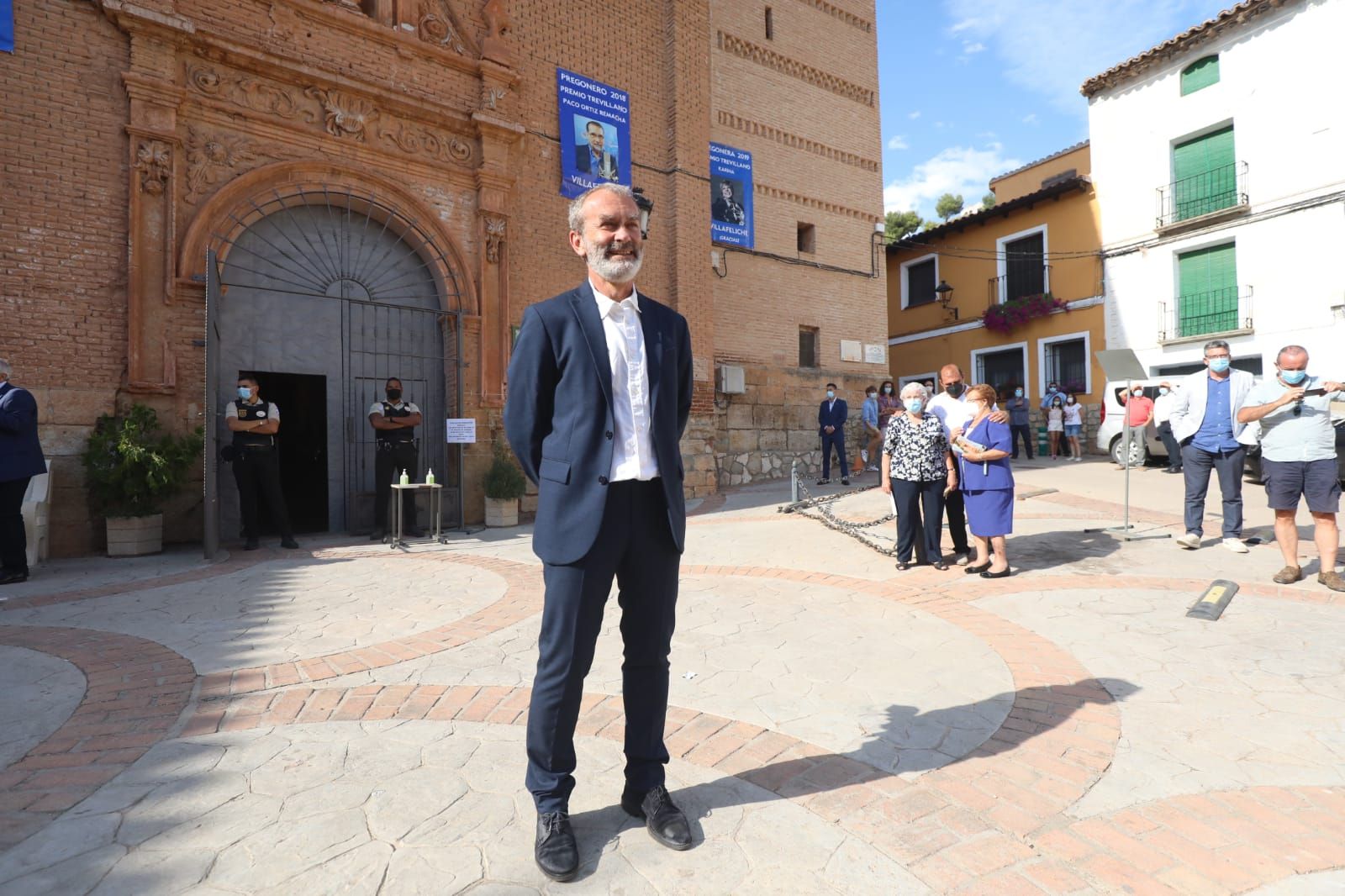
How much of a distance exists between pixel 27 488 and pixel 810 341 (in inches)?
543

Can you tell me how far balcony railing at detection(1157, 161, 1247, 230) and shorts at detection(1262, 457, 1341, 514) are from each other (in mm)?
15724

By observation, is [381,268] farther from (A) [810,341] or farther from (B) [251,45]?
(A) [810,341]

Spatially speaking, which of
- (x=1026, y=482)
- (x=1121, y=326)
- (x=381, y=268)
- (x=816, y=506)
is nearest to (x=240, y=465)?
(x=381, y=268)

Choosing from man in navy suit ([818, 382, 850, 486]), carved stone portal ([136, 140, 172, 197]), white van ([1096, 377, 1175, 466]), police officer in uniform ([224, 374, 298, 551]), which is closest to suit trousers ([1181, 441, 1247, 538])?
man in navy suit ([818, 382, 850, 486])

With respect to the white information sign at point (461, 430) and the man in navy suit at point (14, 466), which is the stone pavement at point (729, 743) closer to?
the man in navy suit at point (14, 466)

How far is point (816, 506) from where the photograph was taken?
9750 mm

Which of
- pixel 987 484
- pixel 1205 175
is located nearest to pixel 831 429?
pixel 987 484

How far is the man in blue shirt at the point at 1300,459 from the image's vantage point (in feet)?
17.1

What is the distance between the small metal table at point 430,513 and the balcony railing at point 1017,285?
19.5 meters

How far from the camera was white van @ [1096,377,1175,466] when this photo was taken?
14336mm

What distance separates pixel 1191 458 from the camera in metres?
6.84

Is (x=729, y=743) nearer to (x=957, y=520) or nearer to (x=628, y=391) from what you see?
(x=628, y=391)

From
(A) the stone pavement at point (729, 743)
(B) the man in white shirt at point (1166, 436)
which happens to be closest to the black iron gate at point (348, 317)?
(A) the stone pavement at point (729, 743)

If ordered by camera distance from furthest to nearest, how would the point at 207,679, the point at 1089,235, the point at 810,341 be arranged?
the point at 1089,235, the point at 810,341, the point at 207,679
